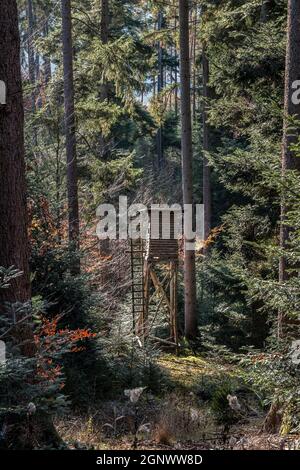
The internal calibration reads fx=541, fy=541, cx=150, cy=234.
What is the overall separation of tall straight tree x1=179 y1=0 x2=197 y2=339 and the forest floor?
1.98m

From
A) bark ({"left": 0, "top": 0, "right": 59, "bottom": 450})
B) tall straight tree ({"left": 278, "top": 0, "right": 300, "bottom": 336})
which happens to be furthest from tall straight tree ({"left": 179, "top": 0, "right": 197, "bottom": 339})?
bark ({"left": 0, "top": 0, "right": 59, "bottom": 450})

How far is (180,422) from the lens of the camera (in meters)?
6.82

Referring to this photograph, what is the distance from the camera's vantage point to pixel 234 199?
22.9 meters

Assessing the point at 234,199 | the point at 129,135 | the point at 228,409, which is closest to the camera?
the point at 228,409

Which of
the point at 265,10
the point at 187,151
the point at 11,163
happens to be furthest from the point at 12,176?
the point at 187,151

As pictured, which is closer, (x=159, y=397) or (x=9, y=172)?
(x=9, y=172)

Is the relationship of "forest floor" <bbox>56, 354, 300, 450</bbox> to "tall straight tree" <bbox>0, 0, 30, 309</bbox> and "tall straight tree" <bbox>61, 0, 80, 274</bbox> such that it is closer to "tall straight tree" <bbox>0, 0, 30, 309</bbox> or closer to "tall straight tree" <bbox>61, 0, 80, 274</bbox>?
"tall straight tree" <bbox>0, 0, 30, 309</bbox>

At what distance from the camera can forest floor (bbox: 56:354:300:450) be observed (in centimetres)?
519

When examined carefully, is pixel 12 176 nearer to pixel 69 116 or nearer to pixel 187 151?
→ pixel 69 116

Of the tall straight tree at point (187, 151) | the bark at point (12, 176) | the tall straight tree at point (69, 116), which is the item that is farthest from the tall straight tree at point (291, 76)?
the tall straight tree at point (187, 151)

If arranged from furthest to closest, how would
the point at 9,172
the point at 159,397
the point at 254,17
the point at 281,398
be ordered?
1. the point at 254,17
2. the point at 159,397
3. the point at 281,398
4. the point at 9,172

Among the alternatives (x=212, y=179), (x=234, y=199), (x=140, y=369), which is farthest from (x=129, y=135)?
(x=140, y=369)
